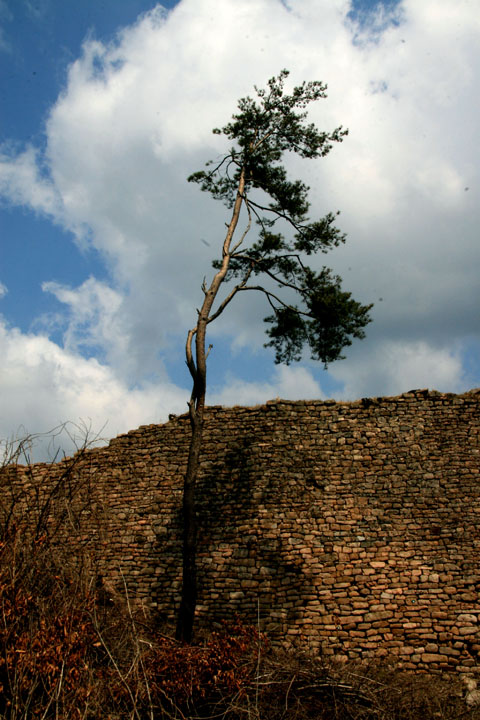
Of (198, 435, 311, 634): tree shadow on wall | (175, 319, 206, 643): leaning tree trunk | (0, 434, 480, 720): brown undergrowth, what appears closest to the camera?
(0, 434, 480, 720): brown undergrowth

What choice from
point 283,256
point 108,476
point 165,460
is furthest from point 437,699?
point 283,256

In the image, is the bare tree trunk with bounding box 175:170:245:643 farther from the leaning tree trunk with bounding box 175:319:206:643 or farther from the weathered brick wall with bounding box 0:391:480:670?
the weathered brick wall with bounding box 0:391:480:670

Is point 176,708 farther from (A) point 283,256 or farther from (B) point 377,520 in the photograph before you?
(A) point 283,256

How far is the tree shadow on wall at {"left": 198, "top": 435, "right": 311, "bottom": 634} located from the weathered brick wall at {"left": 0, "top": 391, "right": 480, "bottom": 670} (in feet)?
0.07

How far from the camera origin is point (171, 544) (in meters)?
10.1

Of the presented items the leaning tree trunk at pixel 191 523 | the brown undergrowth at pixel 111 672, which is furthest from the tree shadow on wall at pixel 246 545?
the brown undergrowth at pixel 111 672

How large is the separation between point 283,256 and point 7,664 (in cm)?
969

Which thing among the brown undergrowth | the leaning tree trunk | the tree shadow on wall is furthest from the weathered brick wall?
the brown undergrowth

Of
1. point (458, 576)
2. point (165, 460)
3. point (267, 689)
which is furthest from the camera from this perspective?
point (165, 460)

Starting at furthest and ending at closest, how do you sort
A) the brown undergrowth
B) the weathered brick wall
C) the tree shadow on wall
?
1. the tree shadow on wall
2. the weathered brick wall
3. the brown undergrowth

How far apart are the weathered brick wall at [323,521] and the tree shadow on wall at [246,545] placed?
0.07 feet

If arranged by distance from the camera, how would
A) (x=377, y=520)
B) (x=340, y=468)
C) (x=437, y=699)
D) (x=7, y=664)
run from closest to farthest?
1. (x=7, y=664)
2. (x=437, y=699)
3. (x=377, y=520)
4. (x=340, y=468)

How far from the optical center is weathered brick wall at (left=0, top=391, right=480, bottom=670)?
336 inches

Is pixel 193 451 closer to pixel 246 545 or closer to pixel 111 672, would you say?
pixel 246 545
